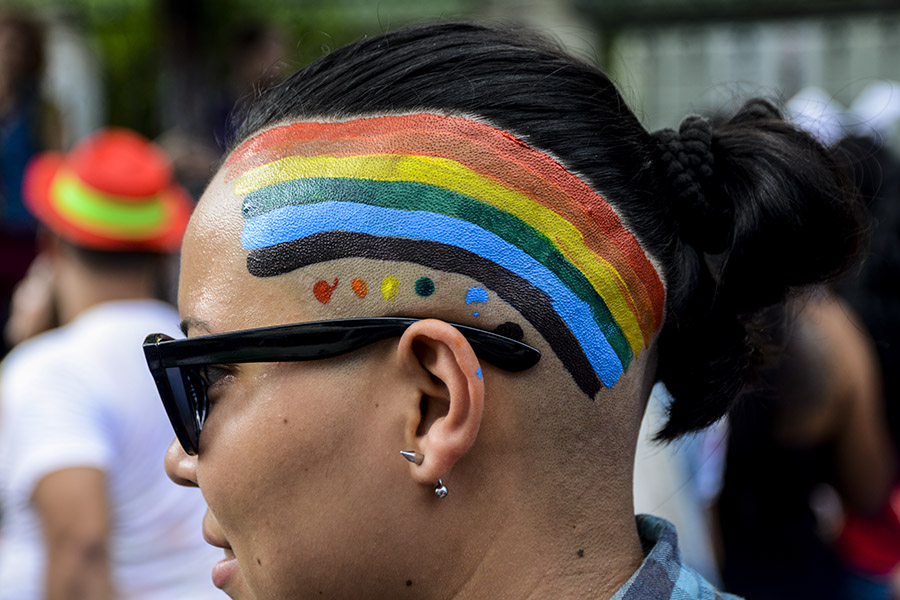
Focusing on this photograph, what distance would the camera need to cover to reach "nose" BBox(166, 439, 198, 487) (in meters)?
1.51

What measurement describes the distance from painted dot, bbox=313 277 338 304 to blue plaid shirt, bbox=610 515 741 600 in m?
0.60

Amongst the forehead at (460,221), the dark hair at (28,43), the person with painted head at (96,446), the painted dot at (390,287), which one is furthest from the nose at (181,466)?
the dark hair at (28,43)

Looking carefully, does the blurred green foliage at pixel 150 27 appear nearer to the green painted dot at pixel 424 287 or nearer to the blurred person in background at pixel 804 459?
the blurred person in background at pixel 804 459

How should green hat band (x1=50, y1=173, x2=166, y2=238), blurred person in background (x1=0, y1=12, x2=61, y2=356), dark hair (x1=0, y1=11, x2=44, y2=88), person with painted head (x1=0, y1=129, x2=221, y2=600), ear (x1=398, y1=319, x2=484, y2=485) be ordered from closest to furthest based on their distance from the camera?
ear (x1=398, y1=319, x2=484, y2=485)
person with painted head (x1=0, y1=129, x2=221, y2=600)
green hat band (x1=50, y1=173, x2=166, y2=238)
blurred person in background (x1=0, y1=12, x2=61, y2=356)
dark hair (x1=0, y1=11, x2=44, y2=88)

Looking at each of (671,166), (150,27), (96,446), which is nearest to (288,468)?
(671,166)

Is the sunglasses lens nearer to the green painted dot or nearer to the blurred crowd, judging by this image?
the green painted dot

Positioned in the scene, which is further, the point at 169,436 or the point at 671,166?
the point at 169,436

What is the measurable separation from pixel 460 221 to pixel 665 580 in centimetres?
61

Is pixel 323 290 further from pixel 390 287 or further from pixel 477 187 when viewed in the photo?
pixel 477 187

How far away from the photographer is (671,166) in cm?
150

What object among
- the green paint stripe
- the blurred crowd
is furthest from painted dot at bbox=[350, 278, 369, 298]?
the blurred crowd

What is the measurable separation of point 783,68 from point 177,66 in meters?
5.58

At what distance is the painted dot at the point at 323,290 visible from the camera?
1361mm

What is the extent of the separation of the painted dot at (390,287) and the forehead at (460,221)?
0.10 ft
